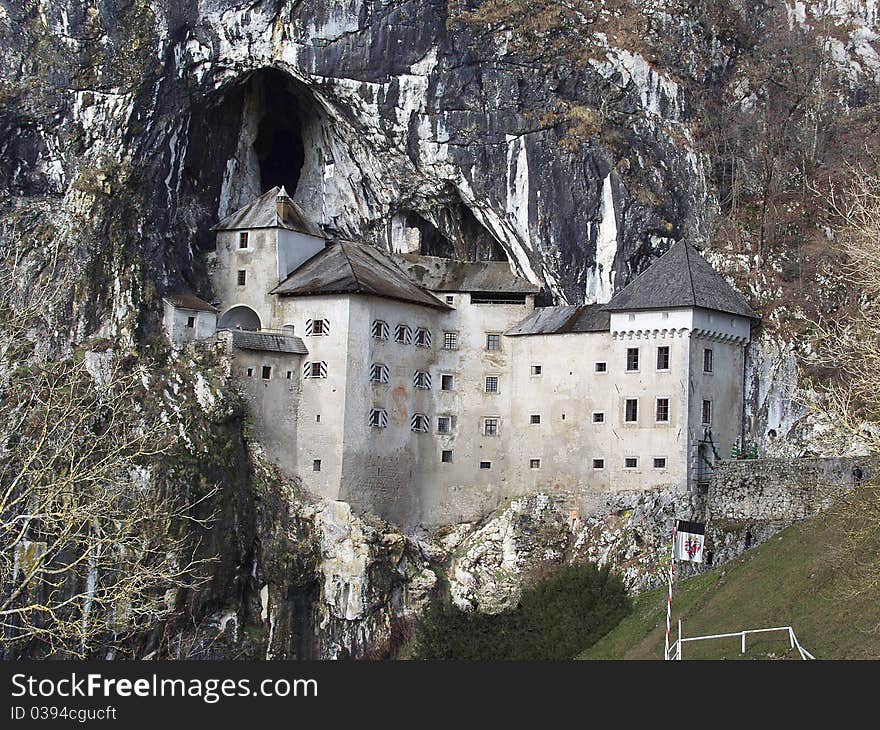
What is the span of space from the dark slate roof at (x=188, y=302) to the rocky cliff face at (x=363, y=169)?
2.17 ft

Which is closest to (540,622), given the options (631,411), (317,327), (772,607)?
(631,411)

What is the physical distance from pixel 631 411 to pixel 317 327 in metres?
14.9

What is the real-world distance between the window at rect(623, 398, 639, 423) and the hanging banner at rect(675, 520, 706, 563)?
24.9 feet

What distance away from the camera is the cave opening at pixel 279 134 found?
78.2 m

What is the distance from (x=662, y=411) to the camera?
225ft

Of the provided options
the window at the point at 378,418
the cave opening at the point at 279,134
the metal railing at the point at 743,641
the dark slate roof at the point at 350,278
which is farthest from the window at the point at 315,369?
the metal railing at the point at 743,641

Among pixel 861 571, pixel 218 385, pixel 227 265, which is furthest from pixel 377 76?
pixel 861 571

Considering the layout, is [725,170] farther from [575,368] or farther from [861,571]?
[861,571]

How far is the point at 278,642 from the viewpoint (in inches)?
2746

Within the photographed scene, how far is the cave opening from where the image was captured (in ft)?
257

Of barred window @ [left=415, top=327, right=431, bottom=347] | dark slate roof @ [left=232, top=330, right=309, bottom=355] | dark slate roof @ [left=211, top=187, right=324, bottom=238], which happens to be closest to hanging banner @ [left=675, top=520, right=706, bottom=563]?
barred window @ [left=415, top=327, right=431, bottom=347]

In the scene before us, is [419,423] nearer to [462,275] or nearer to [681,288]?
[462,275]

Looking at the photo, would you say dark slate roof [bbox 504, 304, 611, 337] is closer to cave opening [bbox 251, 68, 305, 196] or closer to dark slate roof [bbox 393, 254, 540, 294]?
dark slate roof [bbox 393, 254, 540, 294]

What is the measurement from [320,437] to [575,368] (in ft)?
39.2
